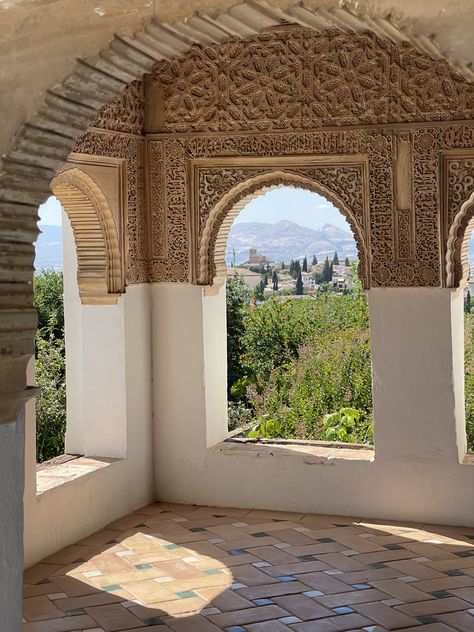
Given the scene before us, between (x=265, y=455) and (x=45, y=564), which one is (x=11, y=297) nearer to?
(x=45, y=564)

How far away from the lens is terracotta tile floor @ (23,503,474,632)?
520 cm

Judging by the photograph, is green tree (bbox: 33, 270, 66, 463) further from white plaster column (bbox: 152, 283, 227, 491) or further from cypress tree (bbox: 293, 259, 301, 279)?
cypress tree (bbox: 293, 259, 301, 279)

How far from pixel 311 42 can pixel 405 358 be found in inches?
88.9

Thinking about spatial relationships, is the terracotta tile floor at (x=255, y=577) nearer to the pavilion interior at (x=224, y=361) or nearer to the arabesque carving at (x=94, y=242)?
the pavilion interior at (x=224, y=361)

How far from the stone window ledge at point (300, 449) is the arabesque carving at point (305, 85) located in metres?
2.32

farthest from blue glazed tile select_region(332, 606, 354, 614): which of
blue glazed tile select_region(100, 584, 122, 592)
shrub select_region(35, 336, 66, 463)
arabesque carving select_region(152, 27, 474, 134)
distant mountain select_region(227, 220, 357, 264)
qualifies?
distant mountain select_region(227, 220, 357, 264)

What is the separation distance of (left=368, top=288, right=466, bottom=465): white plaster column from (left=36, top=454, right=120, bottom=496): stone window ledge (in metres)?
1.97

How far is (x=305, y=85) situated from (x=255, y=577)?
10.9ft

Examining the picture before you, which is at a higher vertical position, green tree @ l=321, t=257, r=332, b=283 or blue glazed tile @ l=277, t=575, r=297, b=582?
green tree @ l=321, t=257, r=332, b=283

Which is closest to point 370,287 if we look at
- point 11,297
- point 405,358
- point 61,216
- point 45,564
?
point 405,358

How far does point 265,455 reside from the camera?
7285mm

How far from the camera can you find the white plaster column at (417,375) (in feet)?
22.3

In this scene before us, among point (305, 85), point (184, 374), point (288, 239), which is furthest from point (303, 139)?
point (288, 239)

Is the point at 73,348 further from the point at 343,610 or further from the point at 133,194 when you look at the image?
the point at 343,610
